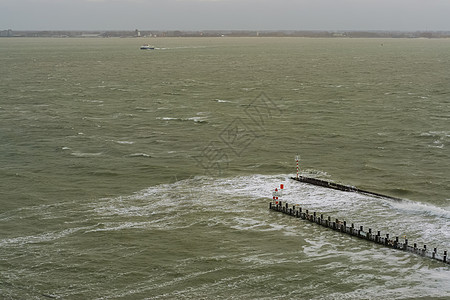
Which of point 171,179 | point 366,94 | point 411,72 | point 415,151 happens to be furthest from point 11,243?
point 411,72

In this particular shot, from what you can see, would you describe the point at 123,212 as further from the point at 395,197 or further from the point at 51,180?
the point at 395,197

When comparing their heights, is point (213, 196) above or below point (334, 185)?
below

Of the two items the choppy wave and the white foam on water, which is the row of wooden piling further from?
the white foam on water

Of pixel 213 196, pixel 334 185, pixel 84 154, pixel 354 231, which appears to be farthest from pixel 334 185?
pixel 84 154

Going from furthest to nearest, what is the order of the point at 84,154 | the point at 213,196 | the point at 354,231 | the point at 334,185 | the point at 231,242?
the point at 84,154
the point at 334,185
the point at 213,196
the point at 354,231
the point at 231,242

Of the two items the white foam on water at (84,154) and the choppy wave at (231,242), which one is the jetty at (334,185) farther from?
the white foam on water at (84,154)

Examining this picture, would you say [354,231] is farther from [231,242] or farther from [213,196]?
[213,196]
